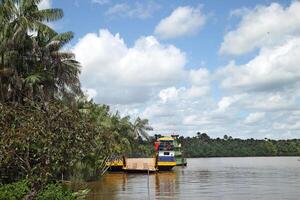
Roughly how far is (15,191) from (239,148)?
13960 centimetres

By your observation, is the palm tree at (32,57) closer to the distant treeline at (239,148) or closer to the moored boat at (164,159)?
the moored boat at (164,159)

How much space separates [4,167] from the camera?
48.1ft

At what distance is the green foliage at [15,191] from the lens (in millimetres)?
13424

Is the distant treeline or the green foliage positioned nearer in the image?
the green foliage

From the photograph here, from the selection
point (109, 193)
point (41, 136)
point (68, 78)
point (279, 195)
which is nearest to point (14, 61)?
point (68, 78)

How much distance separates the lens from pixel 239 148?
149125 mm

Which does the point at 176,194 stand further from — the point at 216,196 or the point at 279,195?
the point at 279,195

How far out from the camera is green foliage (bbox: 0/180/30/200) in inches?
529

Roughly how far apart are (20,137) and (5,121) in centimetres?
149

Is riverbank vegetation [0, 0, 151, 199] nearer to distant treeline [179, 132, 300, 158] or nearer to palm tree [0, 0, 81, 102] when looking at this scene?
palm tree [0, 0, 81, 102]

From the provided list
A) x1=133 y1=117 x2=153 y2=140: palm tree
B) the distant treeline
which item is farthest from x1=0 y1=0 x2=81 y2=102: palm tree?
the distant treeline

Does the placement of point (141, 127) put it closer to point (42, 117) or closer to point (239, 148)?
point (42, 117)

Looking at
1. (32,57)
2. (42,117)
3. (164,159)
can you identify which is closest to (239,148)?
(164,159)

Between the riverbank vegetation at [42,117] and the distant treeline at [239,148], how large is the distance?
95.5 m
